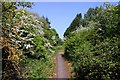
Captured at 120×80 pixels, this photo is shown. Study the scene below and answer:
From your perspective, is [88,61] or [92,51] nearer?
[88,61]

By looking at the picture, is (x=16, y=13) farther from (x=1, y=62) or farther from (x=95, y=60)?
(x=95, y=60)

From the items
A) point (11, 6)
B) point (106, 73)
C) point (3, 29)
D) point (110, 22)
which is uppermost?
point (110, 22)

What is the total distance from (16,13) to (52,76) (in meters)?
7.56

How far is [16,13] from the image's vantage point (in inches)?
405

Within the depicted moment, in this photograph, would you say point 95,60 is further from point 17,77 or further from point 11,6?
point 11,6

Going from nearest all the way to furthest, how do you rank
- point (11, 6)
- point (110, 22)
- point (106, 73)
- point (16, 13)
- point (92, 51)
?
point (11, 6), point (16, 13), point (106, 73), point (92, 51), point (110, 22)

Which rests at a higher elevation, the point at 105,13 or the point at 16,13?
the point at 105,13

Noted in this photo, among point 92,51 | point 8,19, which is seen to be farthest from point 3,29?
point 92,51

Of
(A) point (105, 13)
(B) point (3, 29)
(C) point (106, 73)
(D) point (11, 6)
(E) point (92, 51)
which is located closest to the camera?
(B) point (3, 29)

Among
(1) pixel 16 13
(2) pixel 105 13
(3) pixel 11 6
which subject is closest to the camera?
(3) pixel 11 6

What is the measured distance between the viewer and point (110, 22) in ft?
54.6

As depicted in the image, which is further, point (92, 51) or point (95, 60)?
point (92, 51)

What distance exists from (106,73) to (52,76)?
20.7ft

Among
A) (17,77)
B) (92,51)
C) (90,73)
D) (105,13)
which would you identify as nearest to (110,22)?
(105,13)
